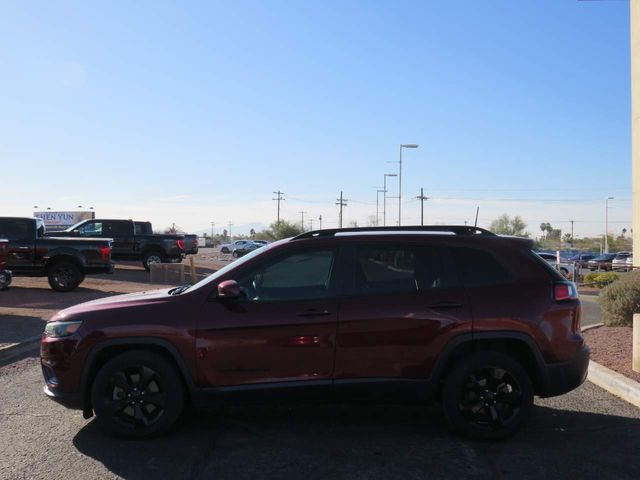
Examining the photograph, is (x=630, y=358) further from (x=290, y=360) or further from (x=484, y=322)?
(x=290, y=360)

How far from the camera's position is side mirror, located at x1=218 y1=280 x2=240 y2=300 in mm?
4871

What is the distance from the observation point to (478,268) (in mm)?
5246

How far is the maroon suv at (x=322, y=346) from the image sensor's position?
16.2 feet

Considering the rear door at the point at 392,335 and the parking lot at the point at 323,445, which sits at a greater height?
the rear door at the point at 392,335

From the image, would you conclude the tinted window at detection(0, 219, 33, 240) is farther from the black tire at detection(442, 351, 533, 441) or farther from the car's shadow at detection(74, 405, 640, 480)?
the black tire at detection(442, 351, 533, 441)

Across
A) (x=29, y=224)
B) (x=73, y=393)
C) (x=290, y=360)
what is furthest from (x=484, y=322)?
(x=29, y=224)

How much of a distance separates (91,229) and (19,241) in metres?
8.04

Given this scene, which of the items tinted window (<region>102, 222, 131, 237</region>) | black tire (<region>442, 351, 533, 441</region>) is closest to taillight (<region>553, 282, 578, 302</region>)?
black tire (<region>442, 351, 533, 441</region>)

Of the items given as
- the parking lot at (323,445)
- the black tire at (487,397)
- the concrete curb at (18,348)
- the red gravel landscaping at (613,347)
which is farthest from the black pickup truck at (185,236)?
the black tire at (487,397)

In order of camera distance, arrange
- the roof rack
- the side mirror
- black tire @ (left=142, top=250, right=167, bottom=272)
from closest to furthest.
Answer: the side mirror, the roof rack, black tire @ (left=142, top=250, right=167, bottom=272)

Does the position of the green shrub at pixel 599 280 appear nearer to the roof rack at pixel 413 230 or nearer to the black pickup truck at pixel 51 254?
the black pickup truck at pixel 51 254

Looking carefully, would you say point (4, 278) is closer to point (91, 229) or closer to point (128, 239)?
point (128, 239)

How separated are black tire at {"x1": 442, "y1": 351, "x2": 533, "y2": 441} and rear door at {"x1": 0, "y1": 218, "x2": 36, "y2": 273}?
14426 millimetres

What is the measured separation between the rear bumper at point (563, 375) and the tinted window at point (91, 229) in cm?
2194
